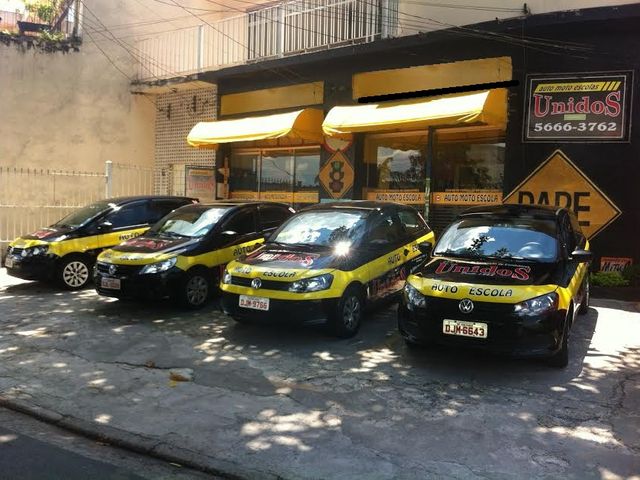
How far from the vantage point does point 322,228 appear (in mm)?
7613

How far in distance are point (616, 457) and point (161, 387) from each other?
3.78 metres

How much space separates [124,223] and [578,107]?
8.43 m

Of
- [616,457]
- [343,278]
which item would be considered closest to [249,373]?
[343,278]

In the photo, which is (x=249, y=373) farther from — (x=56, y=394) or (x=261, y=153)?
(x=261, y=153)

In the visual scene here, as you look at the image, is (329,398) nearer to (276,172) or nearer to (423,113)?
(423,113)

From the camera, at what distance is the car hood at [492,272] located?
5.64 m

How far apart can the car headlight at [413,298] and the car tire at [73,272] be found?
20.4ft

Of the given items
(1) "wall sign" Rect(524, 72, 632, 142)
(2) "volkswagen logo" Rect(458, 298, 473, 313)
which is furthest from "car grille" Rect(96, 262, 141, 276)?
(1) "wall sign" Rect(524, 72, 632, 142)

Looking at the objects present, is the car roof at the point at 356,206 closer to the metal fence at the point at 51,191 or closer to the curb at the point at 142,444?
the curb at the point at 142,444

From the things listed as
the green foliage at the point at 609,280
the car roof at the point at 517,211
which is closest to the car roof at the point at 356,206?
the car roof at the point at 517,211

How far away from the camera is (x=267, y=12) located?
562 inches

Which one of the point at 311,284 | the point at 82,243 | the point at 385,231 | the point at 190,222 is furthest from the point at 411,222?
the point at 82,243

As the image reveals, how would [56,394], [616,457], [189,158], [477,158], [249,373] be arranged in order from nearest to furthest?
1. [616,457]
2. [56,394]
3. [249,373]
4. [477,158]
5. [189,158]

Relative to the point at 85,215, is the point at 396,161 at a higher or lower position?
higher
